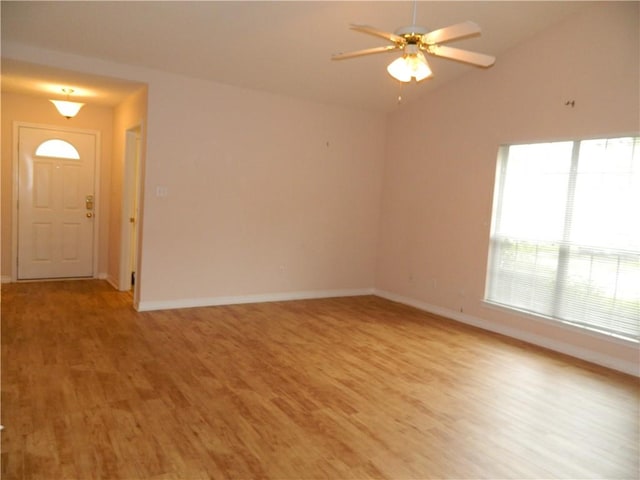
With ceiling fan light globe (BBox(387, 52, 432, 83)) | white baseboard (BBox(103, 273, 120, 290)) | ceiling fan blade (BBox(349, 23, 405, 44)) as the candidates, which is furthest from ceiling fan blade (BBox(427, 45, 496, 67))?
white baseboard (BBox(103, 273, 120, 290))

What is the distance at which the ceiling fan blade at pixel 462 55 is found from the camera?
3.00 m

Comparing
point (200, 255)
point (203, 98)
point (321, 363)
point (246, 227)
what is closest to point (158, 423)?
point (321, 363)

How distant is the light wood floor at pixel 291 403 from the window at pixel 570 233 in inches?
23.0

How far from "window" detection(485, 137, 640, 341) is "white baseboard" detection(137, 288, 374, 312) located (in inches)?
A: 84.2

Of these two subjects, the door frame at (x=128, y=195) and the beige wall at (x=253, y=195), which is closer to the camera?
the beige wall at (x=253, y=195)

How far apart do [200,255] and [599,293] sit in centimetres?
425

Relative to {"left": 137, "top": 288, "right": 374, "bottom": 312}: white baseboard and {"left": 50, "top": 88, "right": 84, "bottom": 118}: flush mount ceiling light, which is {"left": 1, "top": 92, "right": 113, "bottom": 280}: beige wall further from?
{"left": 137, "top": 288, "right": 374, "bottom": 312}: white baseboard

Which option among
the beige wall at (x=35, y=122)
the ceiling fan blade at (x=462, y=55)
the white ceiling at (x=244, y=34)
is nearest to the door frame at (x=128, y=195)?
the white ceiling at (x=244, y=34)

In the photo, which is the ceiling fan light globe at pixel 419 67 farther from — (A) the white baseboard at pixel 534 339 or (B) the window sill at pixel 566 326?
(A) the white baseboard at pixel 534 339

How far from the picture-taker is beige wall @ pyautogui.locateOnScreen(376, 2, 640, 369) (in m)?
4.12

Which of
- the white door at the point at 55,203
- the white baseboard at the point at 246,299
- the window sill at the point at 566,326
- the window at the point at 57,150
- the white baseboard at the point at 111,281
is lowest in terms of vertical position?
the white baseboard at the point at 111,281

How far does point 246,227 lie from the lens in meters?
5.74

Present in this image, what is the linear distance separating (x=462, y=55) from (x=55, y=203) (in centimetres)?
592

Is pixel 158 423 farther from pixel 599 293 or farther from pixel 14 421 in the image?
pixel 599 293
